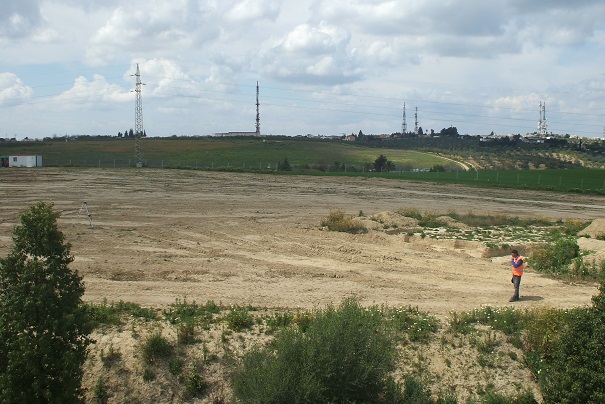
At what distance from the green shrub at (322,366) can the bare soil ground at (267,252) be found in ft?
9.02

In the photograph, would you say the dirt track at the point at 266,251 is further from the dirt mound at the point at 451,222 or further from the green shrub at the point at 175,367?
the dirt mound at the point at 451,222

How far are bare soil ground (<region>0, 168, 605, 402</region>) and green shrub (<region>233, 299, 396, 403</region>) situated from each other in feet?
9.02

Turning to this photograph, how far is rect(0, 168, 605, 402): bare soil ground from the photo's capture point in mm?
18125

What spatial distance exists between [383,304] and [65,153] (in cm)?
8781

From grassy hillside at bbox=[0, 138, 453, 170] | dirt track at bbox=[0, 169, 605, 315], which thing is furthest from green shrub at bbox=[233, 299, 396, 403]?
grassy hillside at bbox=[0, 138, 453, 170]

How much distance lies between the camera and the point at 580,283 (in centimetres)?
2014

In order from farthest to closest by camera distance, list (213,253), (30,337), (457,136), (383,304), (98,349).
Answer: (457,136), (213,253), (383,304), (98,349), (30,337)

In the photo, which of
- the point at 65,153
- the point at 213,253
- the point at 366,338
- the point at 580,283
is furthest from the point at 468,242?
the point at 65,153

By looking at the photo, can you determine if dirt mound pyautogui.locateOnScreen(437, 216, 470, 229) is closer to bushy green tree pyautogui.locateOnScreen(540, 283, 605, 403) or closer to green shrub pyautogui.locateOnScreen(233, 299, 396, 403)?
bushy green tree pyautogui.locateOnScreen(540, 283, 605, 403)

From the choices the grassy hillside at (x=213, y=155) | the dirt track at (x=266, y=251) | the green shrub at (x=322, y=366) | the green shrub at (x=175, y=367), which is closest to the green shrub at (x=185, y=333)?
the green shrub at (x=175, y=367)

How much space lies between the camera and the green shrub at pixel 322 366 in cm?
1137

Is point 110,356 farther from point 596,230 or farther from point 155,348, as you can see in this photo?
point 596,230

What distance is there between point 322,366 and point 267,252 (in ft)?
44.5

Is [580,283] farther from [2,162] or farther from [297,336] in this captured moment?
[2,162]
